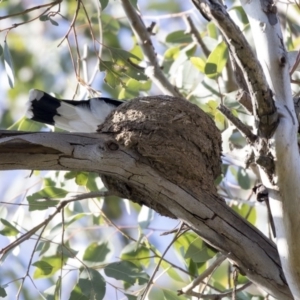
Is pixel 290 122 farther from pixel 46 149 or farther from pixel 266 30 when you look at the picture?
pixel 46 149

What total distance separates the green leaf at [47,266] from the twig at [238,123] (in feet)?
3.57

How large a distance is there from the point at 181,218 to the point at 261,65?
0.58 metres

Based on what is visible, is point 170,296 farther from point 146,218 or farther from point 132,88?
point 132,88

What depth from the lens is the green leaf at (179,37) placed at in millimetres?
3885

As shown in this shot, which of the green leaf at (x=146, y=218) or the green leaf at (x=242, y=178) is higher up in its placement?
the green leaf at (x=242, y=178)

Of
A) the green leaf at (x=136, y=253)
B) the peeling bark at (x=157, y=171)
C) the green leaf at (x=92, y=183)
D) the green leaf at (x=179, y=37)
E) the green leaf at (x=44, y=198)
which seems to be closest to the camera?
the peeling bark at (x=157, y=171)

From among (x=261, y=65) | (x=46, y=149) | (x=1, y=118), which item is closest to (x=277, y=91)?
(x=261, y=65)

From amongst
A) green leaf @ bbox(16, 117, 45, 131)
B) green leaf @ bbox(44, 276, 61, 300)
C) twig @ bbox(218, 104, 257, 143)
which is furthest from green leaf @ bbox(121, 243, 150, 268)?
twig @ bbox(218, 104, 257, 143)

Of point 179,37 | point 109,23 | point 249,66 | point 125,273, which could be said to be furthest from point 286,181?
point 109,23

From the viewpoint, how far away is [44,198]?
8.94 ft

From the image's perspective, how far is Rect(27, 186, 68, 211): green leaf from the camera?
2693 mm

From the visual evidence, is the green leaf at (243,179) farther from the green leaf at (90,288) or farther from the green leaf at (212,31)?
the green leaf at (90,288)

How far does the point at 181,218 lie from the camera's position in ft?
7.50

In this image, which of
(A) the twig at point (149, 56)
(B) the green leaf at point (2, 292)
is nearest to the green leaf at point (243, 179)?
(A) the twig at point (149, 56)
